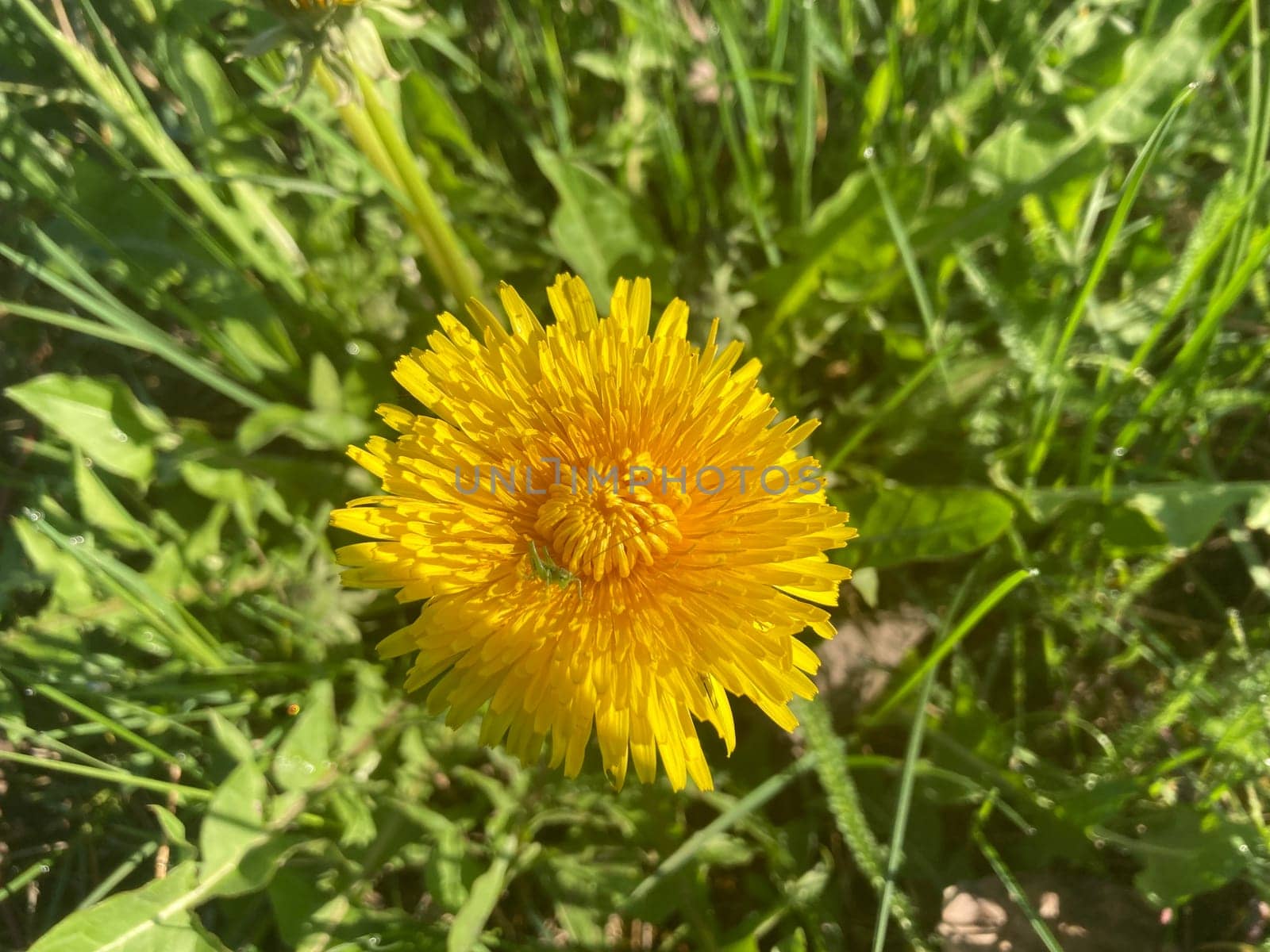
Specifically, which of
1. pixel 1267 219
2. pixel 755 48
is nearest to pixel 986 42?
pixel 755 48

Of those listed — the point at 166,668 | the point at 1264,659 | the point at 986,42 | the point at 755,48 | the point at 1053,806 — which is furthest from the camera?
the point at 755,48

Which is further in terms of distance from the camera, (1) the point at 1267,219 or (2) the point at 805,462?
(1) the point at 1267,219

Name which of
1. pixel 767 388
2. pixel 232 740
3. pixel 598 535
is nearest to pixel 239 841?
pixel 232 740

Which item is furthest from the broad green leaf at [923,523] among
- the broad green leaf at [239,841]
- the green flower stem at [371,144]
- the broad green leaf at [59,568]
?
the broad green leaf at [59,568]

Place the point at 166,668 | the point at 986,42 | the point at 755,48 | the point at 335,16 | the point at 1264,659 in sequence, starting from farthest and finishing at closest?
the point at 755,48, the point at 986,42, the point at 166,668, the point at 1264,659, the point at 335,16

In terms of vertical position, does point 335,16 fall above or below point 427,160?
below

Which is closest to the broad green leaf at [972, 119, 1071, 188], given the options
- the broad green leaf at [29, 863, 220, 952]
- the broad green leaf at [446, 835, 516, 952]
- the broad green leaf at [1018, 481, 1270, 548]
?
the broad green leaf at [1018, 481, 1270, 548]

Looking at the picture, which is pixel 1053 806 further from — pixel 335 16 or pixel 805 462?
pixel 335 16
